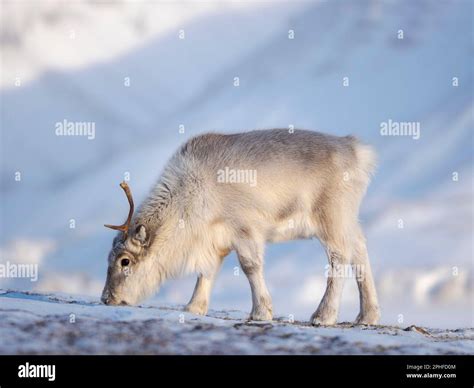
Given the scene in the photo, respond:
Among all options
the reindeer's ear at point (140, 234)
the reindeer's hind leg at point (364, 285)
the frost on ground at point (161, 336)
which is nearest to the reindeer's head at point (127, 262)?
the reindeer's ear at point (140, 234)

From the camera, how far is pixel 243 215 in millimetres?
13406

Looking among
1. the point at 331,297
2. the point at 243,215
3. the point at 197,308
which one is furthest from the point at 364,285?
the point at 197,308

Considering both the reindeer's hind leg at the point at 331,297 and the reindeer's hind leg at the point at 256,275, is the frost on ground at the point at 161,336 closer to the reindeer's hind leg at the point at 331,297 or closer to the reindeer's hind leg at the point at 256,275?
the reindeer's hind leg at the point at 256,275

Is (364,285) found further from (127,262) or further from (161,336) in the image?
(161,336)

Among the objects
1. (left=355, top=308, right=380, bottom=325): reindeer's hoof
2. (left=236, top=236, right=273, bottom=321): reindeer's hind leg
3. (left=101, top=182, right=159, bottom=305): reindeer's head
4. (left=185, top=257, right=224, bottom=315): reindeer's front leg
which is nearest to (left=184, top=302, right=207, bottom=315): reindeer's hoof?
(left=185, top=257, right=224, bottom=315): reindeer's front leg

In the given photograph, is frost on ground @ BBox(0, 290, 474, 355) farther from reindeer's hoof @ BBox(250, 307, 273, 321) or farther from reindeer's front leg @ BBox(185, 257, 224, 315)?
reindeer's front leg @ BBox(185, 257, 224, 315)

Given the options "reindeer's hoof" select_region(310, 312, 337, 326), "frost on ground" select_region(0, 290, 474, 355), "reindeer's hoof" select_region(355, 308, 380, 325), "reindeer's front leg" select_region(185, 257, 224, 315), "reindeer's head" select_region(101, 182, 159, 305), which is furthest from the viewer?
"reindeer's hoof" select_region(355, 308, 380, 325)

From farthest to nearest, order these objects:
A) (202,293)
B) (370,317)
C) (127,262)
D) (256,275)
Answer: (370,317)
(202,293)
(127,262)
(256,275)

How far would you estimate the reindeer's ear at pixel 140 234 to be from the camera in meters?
13.2

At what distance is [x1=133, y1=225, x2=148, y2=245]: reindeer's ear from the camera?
43.4 feet

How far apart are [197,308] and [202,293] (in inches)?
10.8

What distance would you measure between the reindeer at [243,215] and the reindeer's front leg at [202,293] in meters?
0.02

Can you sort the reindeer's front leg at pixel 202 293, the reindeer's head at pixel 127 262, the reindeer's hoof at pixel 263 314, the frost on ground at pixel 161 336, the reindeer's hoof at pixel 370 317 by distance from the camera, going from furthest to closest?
1. the reindeer's hoof at pixel 370 317
2. the reindeer's front leg at pixel 202 293
3. the reindeer's head at pixel 127 262
4. the reindeer's hoof at pixel 263 314
5. the frost on ground at pixel 161 336
